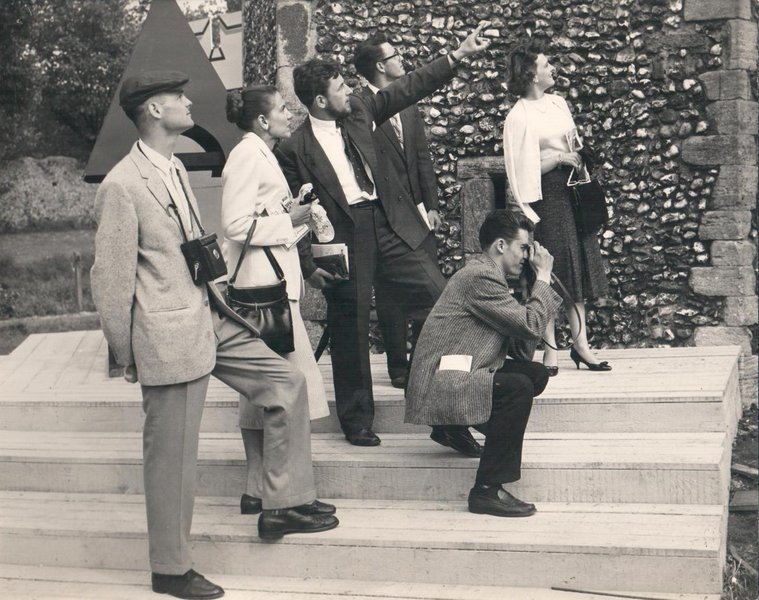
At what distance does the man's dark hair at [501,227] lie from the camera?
16.0 feet

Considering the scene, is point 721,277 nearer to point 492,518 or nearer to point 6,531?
point 492,518

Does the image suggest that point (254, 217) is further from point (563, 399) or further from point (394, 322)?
point (563, 399)

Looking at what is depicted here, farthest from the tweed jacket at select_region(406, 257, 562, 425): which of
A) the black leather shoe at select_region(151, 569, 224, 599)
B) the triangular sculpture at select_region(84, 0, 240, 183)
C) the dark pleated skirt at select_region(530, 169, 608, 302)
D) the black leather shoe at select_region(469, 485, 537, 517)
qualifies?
the triangular sculpture at select_region(84, 0, 240, 183)

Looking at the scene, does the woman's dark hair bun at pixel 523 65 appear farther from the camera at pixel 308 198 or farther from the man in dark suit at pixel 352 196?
the camera at pixel 308 198

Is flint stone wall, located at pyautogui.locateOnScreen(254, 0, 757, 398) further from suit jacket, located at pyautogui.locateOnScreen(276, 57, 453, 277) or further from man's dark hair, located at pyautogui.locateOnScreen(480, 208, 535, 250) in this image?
man's dark hair, located at pyautogui.locateOnScreen(480, 208, 535, 250)

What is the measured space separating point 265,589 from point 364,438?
3.88ft

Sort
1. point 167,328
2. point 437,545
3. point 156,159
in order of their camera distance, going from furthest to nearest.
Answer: point 437,545 < point 156,159 < point 167,328

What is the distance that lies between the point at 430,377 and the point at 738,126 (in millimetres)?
4440

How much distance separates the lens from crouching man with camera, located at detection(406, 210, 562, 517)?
4.77 meters

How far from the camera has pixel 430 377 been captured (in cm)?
492

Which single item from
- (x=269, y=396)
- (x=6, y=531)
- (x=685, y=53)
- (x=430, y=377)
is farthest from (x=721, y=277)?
(x=6, y=531)

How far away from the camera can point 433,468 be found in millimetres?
5211

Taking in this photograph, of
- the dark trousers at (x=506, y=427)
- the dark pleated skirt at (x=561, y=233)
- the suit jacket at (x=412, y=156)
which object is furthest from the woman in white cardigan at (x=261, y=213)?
the dark pleated skirt at (x=561, y=233)

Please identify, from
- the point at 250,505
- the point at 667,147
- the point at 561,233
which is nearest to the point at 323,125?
the point at 561,233
